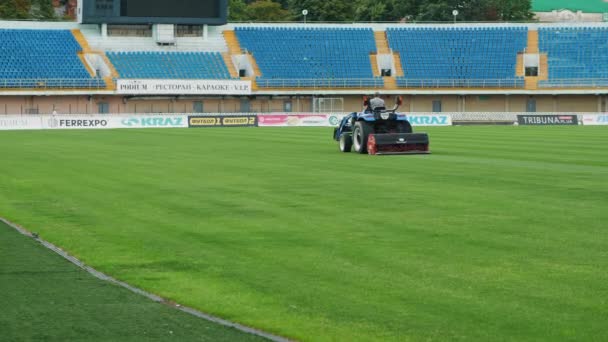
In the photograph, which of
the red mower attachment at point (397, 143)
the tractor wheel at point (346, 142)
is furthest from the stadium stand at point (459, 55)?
the red mower attachment at point (397, 143)

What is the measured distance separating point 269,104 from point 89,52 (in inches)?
542

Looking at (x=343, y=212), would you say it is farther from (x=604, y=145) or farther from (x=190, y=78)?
(x=190, y=78)

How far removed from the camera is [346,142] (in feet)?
112

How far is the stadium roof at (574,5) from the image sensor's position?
4847 inches

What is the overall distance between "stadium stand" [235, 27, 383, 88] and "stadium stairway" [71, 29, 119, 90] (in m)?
10.5

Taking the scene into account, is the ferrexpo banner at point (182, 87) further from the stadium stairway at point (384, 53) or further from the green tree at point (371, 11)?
the green tree at point (371, 11)

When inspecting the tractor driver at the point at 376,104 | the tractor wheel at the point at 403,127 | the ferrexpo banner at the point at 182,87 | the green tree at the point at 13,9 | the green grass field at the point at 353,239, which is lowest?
the green grass field at the point at 353,239

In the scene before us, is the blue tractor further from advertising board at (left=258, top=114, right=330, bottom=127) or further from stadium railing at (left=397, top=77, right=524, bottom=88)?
stadium railing at (left=397, top=77, right=524, bottom=88)

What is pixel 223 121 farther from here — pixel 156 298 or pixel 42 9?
pixel 156 298

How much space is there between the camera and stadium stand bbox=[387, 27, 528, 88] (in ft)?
272

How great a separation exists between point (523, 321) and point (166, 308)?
10.0 ft

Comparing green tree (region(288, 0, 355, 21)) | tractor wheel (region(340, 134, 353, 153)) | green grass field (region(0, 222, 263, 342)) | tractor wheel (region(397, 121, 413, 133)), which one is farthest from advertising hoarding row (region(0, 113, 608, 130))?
green grass field (region(0, 222, 263, 342))

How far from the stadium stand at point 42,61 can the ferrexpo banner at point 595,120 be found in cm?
3298

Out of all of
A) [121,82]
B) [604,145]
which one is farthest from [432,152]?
[121,82]
